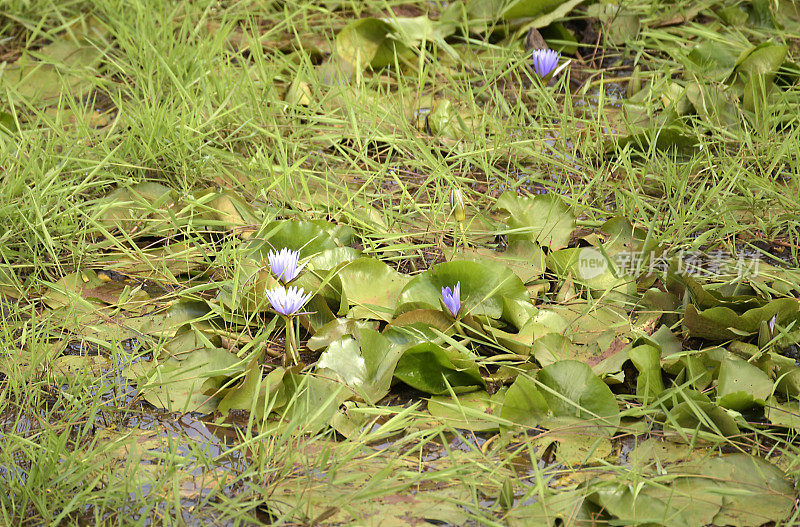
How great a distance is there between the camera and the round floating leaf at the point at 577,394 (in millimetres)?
1350

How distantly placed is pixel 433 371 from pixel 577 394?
255 mm

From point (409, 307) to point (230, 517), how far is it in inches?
20.5

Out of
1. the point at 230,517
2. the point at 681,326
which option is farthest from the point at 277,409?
the point at 681,326

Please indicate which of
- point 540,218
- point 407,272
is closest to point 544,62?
point 540,218

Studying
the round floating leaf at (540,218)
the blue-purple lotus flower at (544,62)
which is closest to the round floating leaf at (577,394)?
the round floating leaf at (540,218)

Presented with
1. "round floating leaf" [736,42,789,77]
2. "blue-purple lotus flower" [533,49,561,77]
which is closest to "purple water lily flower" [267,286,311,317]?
"blue-purple lotus flower" [533,49,561,77]

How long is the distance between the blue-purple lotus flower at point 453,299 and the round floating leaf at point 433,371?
0.26 feet

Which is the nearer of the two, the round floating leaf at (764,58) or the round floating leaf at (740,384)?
the round floating leaf at (740,384)

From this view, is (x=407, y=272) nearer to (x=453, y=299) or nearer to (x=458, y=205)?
(x=458, y=205)

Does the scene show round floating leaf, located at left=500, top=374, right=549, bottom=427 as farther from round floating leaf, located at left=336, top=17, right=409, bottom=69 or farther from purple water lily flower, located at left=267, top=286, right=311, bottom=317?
round floating leaf, located at left=336, top=17, right=409, bottom=69

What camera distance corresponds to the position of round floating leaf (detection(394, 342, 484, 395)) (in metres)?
1.42

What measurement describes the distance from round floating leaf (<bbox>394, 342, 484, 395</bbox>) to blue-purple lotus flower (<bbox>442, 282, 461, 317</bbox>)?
0.08 m

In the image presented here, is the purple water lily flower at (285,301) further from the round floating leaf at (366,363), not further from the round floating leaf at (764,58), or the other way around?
the round floating leaf at (764,58)

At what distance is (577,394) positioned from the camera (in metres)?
1.36
